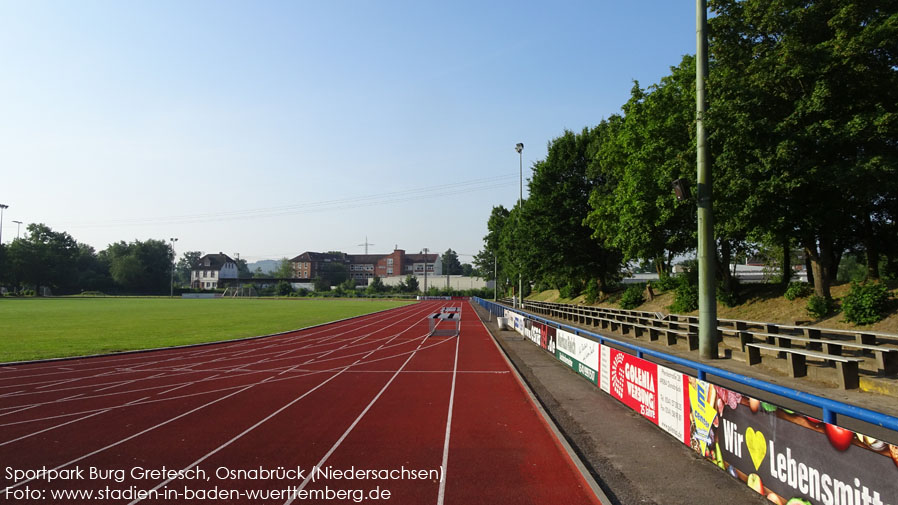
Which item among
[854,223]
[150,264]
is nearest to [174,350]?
[854,223]

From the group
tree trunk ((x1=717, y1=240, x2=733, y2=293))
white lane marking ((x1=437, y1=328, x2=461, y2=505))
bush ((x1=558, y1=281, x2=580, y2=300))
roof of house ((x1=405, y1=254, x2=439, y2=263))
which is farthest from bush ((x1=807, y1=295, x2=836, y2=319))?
roof of house ((x1=405, y1=254, x2=439, y2=263))

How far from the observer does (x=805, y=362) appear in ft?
36.4

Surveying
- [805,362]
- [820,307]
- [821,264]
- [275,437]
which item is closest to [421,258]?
[821,264]

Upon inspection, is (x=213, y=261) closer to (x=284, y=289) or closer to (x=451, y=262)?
(x=284, y=289)

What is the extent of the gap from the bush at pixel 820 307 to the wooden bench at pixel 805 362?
19.6 feet

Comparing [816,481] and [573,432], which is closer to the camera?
[816,481]

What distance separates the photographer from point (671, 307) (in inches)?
1065

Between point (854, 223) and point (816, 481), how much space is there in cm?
2051

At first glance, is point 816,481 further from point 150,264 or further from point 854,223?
point 150,264

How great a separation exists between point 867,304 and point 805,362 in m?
5.80

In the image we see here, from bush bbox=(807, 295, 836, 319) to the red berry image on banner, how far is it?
16483 mm

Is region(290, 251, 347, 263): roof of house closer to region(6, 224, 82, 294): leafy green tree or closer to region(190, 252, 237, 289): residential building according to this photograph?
region(190, 252, 237, 289): residential building

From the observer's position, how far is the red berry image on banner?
144 inches

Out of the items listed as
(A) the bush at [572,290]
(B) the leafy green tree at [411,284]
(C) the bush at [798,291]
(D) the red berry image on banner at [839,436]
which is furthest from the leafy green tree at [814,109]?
(B) the leafy green tree at [411,284]
